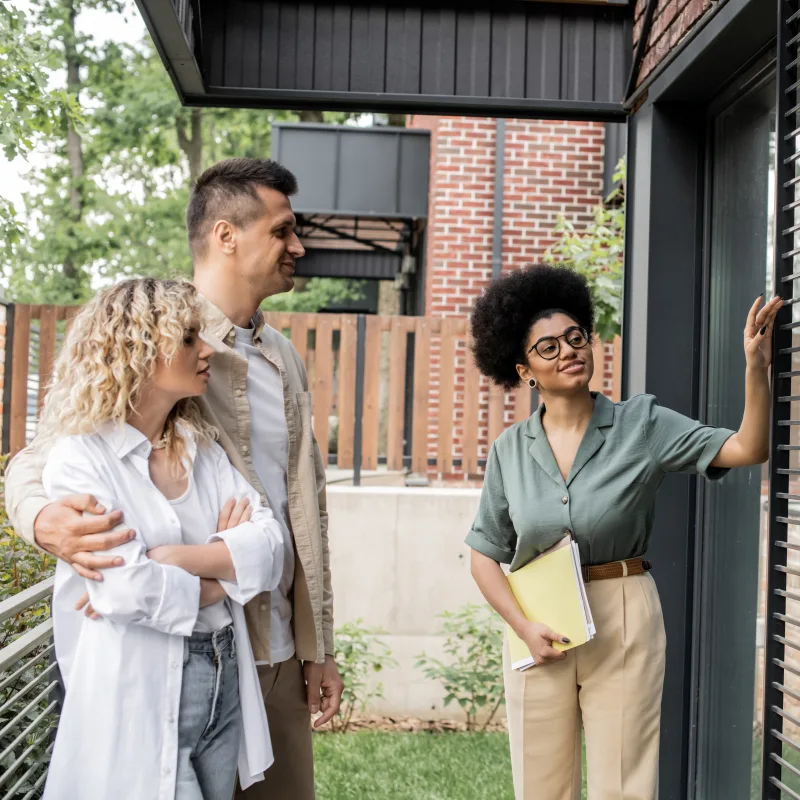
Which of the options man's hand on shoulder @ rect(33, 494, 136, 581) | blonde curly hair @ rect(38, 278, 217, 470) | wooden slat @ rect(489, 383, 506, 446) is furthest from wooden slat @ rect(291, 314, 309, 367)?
man's hand on shoulder @ rect(33, 494, 136, 581)

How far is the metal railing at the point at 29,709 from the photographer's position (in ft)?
7.65

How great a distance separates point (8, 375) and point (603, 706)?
214 inches

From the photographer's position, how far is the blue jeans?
188 cm

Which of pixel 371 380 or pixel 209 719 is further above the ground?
pixel 371 380

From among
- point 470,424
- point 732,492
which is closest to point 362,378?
point 470,424

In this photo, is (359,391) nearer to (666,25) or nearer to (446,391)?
(446,391)

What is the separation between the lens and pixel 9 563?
11.3ft

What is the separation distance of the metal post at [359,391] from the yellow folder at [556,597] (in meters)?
4.25

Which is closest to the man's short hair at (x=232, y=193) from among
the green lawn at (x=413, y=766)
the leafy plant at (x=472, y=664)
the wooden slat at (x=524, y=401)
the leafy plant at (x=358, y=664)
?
the green lawn at (x=413, y=766)

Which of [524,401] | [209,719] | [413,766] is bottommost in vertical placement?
[413,766]

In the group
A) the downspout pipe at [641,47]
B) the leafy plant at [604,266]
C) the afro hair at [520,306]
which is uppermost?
the downspout pipe at [641,47]

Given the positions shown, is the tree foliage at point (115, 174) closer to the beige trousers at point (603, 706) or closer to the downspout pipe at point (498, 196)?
the downspout pipe at point (498, 196)

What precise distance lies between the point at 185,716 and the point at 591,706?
1.24 metres

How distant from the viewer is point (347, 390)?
7.01 m
